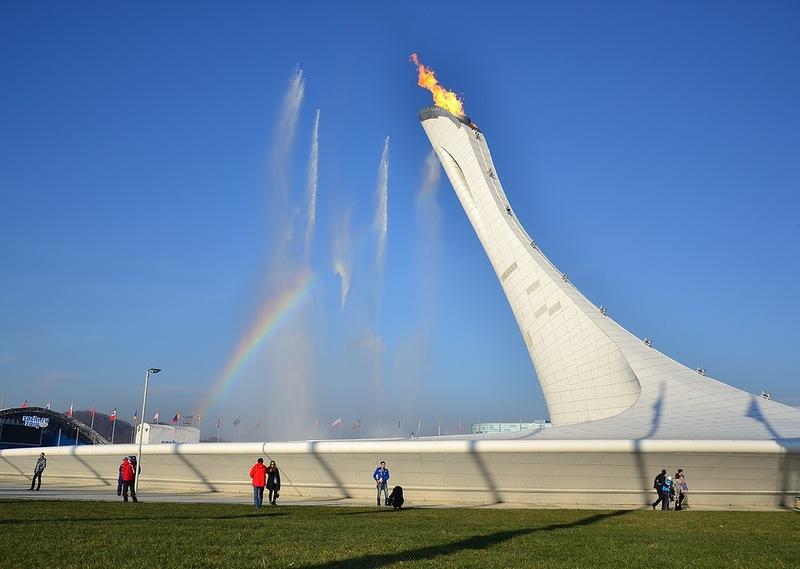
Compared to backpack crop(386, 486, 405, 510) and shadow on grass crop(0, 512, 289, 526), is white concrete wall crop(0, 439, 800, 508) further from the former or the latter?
shadow on grass crop(0, 512, 289, 526)

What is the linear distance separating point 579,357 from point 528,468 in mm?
9258

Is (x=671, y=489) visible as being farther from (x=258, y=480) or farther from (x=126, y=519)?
(x=126, y=519)

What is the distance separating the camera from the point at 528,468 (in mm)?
16719

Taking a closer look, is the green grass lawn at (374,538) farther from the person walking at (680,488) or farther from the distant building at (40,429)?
the distant building at (40,429)

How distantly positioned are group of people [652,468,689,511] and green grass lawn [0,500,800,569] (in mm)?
1678

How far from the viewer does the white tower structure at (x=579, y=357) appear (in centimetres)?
1869

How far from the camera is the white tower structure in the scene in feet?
61.3

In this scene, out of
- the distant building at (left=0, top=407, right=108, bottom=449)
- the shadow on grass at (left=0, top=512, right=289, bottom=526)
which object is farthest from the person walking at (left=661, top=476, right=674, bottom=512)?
the distant building at (left=0, top=407, right=108, bottom=449)

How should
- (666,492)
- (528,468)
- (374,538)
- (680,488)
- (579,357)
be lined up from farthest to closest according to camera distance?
(579,357) → (528,468) → (680,488) → (666,492) → (374,538)

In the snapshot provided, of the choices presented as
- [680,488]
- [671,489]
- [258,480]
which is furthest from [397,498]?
[680,488]

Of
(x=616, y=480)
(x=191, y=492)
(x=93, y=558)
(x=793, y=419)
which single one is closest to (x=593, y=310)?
(x=793, y=419)

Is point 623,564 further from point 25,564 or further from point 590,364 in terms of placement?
point 590,364

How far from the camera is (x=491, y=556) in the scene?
7020 millimetres

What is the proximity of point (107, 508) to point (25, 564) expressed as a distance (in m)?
7.62
